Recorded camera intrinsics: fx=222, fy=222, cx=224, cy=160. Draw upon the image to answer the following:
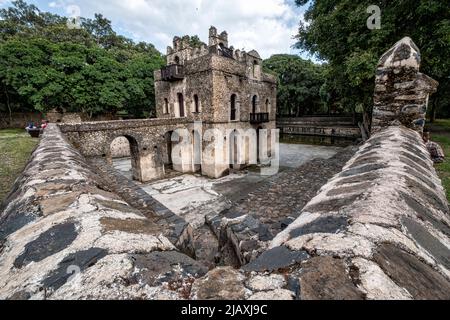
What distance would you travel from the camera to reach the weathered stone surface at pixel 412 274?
2.68 ft

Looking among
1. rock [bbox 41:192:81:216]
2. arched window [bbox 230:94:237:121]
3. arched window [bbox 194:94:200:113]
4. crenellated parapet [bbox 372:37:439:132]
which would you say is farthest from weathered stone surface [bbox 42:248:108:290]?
arched window [bbox 230:94:237:121]

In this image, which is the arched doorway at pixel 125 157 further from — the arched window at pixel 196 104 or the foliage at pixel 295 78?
the foliage at pixel 295 78

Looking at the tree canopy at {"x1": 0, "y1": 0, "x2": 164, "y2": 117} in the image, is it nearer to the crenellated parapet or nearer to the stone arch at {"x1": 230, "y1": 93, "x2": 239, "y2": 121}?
the stone arch at {"x1": 230, "y1": 93, "x2": 239, "y2": 121}

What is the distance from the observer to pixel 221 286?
87 cm

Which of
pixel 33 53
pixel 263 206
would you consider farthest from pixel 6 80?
pixel 263 206

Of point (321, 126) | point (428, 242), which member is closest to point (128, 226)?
point (428, 242)

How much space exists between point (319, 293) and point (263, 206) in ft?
10.5

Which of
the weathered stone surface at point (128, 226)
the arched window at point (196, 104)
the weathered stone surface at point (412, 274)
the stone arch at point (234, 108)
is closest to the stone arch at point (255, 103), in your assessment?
the stone arch at point (234, 108)

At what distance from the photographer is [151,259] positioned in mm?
1093

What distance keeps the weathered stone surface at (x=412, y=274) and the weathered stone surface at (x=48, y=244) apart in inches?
59.9

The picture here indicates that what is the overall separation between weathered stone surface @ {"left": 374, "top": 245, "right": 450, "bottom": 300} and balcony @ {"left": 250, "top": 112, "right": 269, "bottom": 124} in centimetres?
1624

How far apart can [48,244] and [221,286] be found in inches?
39.0

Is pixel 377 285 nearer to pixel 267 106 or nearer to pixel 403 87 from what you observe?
pixel 403 87

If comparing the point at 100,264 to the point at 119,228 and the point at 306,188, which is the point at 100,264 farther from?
the point at 306,188
